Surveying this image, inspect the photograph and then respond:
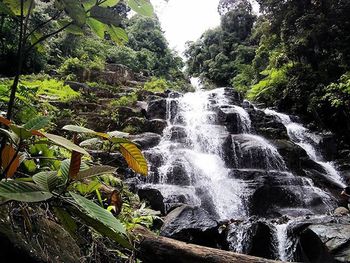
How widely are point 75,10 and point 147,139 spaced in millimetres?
9596

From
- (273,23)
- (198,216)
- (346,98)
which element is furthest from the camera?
(273,23)

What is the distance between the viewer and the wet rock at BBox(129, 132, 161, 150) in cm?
1037

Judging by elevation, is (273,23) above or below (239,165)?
above

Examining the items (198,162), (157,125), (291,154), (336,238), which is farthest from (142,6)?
(157,125)

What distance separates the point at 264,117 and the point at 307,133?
222cm

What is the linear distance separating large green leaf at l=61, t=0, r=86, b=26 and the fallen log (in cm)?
209

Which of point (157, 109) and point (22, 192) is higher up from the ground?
point (157, 109)

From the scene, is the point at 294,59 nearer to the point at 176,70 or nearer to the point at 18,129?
the point at 176,70

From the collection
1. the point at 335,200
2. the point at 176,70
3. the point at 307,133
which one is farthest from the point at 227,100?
the point at 176,70

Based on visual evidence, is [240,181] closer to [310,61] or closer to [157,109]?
[157,109]

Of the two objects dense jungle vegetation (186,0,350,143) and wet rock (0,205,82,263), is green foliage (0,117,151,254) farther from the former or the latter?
dense jungle vegetation (186,0,350,143)

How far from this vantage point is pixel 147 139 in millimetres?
10719

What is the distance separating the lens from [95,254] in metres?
1.87

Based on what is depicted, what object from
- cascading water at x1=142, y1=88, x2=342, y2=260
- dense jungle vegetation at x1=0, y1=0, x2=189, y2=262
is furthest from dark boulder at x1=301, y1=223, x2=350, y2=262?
dense jungle vegetation at x1=0, y1=0, x2=189, y2=262
